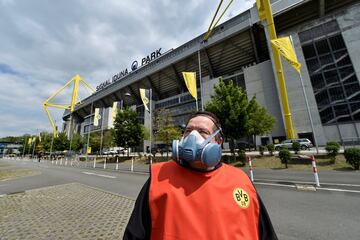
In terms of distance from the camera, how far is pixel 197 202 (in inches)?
52.0

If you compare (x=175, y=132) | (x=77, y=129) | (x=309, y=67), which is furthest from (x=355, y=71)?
(x=77, y=129)

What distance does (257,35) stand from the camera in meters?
37.7

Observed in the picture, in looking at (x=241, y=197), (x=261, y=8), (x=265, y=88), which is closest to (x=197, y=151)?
(x=241, y=197)

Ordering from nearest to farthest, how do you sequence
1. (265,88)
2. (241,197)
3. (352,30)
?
(241,197), (352,30), (265,88)

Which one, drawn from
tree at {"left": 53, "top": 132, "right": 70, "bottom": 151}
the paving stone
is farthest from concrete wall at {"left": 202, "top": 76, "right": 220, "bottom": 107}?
tree at {"left": 53, "top": 132, "right": 70, "bottom": 151}

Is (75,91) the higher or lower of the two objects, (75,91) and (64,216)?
the higher

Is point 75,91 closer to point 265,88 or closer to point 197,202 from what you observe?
point 265,88

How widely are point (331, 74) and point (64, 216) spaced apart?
136 feet

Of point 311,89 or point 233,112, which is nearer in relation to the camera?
point 233,112

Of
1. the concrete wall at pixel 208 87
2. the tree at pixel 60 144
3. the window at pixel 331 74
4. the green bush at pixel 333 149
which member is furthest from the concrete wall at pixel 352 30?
the tree at pixel 60 144

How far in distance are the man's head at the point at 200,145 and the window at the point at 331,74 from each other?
1507 inches

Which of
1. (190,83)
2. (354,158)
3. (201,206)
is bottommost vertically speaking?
(354,158)

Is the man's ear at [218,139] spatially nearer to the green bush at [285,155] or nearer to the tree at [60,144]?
the green bush at [285,155]

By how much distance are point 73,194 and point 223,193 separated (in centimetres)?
824
